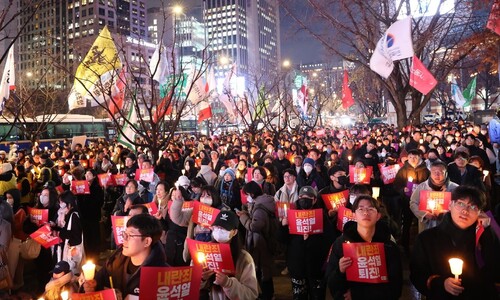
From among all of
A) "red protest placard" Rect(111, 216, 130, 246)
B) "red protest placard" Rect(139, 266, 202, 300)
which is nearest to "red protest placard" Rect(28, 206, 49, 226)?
"red protest placard" Rect(111, 216, 130, 246)

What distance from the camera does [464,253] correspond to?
3.23 m

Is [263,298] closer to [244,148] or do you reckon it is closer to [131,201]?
[131,201]

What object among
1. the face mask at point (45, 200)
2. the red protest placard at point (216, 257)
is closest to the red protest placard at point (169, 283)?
the red protest placard at point (216, 257)

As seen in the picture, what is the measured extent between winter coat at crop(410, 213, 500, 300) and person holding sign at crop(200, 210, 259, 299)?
1.44 m

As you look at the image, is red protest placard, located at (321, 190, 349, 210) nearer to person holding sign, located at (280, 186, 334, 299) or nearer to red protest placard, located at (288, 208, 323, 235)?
person holding sign, located at (280, 186, 334, 299)

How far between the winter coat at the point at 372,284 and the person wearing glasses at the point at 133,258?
1460mm

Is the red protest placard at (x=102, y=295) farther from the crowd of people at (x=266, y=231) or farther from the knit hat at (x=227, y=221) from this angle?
the knit hat at (x=227, y=221)

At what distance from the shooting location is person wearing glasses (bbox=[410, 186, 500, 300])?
322 cm

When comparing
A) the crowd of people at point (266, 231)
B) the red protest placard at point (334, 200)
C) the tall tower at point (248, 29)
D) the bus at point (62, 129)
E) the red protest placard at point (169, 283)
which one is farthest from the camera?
the tall tower at point (248, 29)

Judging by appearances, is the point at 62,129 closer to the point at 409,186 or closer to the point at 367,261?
the point at 409,186

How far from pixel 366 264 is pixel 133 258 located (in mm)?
1879

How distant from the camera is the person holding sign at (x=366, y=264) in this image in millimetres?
3436

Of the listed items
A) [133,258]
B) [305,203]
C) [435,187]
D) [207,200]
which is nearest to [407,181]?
[435,187]

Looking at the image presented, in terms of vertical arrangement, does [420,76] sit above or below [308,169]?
above
